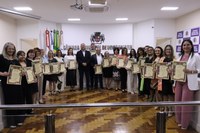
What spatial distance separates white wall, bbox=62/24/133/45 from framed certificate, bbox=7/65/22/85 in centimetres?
708

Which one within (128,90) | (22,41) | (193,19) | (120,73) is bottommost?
(128,90)

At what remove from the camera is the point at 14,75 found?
11.9 ft

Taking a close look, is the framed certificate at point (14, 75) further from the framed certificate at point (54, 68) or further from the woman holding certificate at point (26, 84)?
the framed certificate at point (54, 68)

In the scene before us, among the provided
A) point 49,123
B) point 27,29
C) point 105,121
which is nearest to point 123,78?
point 105,121

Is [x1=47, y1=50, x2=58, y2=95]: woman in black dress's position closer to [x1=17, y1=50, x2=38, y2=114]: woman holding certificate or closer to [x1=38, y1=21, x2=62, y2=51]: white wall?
[x1=17, y1=50, x2=38, y2=114]: woman holding certificate

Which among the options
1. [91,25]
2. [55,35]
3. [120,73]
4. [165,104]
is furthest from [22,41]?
[165,104]

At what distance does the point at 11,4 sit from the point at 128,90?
442 centimetres

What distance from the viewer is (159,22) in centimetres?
954

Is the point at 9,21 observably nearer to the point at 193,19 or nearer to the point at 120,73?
the point at 120,73

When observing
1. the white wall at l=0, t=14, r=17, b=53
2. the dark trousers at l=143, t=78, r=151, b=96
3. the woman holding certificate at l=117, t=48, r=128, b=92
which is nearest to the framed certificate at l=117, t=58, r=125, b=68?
the woman holding certificate at l=117, t=48, r=128, b=92

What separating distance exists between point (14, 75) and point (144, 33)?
7.63 metres

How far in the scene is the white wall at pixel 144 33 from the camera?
380 inches

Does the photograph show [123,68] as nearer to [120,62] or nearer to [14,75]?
[120,62]

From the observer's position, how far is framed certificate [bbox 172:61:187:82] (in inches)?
136
